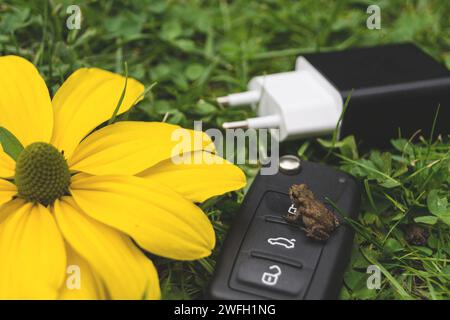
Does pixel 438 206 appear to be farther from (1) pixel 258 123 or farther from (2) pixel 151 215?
(2) pixel 151 215

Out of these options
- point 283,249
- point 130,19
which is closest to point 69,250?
point 283,249

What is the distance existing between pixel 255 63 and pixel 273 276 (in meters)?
0.71

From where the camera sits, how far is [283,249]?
96 cm

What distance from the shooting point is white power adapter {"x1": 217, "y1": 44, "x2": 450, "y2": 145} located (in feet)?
3.96

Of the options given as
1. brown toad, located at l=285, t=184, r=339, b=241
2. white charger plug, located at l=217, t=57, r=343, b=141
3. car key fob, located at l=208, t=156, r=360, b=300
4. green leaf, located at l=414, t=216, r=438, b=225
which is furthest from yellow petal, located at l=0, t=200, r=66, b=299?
green leaf, located at l=414, t=216, r=438, b=225

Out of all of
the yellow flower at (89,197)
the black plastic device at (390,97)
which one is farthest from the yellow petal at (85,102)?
the black plastic device at (390,97)

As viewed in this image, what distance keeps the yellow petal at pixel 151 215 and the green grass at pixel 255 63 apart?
0.11m

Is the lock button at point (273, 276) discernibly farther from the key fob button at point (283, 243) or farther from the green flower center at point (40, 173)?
the green flower center at point (40, 173)

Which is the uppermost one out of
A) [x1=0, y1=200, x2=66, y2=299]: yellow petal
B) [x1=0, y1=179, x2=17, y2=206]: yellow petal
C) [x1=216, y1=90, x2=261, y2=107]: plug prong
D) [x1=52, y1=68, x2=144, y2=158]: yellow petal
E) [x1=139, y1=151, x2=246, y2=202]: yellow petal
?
[x1=52, y1=68, x2=144, y2=158]: yellow petal

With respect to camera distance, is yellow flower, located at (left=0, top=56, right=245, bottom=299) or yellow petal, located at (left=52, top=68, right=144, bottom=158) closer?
yellow flower, located at (left=0, top=56, right=245, bottom=299)

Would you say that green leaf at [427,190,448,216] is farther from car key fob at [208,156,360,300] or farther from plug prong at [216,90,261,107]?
plug prong at [216,90,261,107]

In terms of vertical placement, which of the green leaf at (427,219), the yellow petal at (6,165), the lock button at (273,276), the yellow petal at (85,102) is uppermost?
the yellow petal at (85,102)

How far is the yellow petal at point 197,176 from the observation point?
3.11 ft

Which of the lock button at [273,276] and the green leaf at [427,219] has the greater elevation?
the lock button at [273,276]
